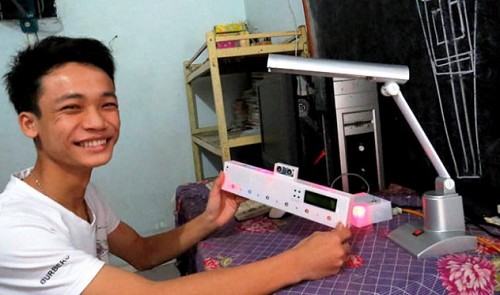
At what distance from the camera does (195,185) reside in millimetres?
1599

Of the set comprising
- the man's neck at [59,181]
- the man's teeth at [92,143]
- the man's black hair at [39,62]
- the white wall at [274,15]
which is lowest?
the man's neck at [59,181]

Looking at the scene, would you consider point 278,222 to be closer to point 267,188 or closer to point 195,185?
point 267,188

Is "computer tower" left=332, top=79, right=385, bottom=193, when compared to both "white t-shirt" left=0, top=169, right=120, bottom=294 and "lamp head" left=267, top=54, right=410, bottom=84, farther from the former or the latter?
"white t-shirt" left=0, top=169, right=120, bottom=294

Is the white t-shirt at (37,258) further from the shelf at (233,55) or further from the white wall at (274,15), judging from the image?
the white wall at (274,15)

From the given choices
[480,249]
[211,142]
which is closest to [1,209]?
[480,249]

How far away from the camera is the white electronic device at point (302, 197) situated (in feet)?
2.47

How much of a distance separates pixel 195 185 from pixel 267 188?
0.78 m

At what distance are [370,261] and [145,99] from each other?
175 centimetres

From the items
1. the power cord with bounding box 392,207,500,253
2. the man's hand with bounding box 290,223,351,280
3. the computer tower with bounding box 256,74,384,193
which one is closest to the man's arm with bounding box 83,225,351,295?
the man's hand with bounding box 290,223,351,280

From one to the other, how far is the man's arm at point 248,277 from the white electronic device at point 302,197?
0.08 metres

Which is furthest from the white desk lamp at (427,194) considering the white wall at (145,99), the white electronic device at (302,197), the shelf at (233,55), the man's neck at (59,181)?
the white wall at (145,99)

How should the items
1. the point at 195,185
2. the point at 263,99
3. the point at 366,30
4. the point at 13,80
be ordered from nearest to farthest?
the point at 13,80, the point at 366,30, the point at 263,99, the point at 195,185

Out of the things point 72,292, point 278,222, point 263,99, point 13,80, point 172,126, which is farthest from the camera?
point 172,126

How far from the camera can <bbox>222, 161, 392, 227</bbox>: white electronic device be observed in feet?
2.47
